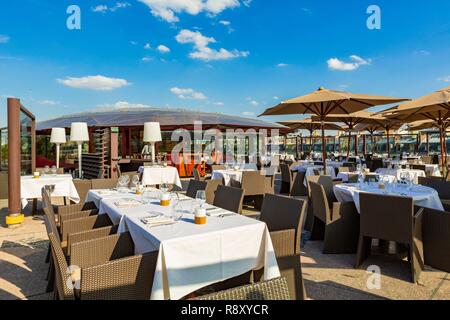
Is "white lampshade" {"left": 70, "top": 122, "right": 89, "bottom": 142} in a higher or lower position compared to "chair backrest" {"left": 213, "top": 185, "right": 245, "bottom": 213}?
higher

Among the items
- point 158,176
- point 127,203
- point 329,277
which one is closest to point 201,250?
point 127,203

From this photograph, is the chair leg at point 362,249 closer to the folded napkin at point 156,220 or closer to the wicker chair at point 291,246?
the wicker chair at point 291,246

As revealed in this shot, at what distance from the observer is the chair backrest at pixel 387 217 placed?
2.88 meters

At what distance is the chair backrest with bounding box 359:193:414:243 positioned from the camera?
2.88m

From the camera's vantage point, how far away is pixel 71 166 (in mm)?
13203

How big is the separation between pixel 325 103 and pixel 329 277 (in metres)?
5.22

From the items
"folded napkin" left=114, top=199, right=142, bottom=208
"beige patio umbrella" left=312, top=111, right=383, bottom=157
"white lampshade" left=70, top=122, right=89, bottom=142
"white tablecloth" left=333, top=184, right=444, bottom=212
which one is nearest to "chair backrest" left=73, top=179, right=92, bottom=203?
"folded napkin" left=114, top=199, right=142, bottom=208

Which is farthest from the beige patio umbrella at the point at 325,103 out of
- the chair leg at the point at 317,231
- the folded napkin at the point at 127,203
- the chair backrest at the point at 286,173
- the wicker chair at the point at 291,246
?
the folded napkin at the point at 127,203

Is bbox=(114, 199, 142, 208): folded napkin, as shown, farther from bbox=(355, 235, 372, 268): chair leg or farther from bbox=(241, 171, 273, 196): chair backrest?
bbox=(241, 171, 273, 196): chair backrest

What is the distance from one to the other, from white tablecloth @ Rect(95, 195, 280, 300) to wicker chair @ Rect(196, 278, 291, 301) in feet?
3.15

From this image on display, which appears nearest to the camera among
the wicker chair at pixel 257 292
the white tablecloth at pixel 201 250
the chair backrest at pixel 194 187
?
the wicker chair at pixel 257 292

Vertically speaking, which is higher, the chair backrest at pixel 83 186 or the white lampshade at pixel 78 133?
the white lampshade at pixel 78 133

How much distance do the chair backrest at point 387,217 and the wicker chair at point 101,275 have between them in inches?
→ 91.5

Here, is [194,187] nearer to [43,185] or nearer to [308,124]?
[43,185]
